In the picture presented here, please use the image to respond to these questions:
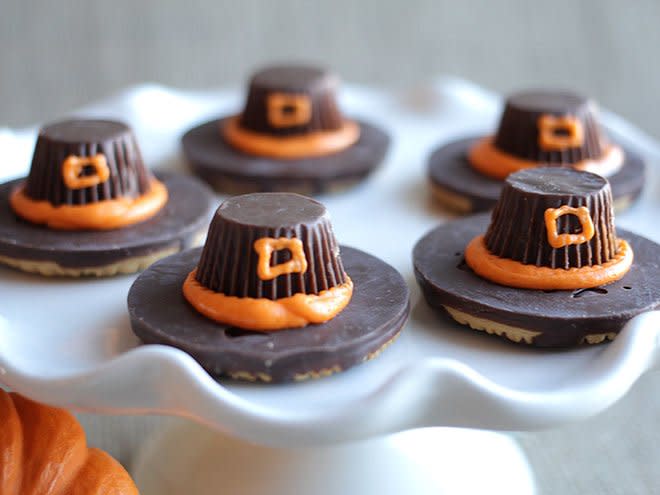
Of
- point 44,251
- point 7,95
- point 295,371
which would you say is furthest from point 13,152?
point 7,95

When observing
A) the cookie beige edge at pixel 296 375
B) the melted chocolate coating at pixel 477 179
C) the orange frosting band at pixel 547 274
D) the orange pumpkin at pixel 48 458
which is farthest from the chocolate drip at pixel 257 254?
the melted chocolate coating at pixel 477 179

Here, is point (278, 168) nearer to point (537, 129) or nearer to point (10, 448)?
point (537, 129)

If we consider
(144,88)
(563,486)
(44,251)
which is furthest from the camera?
(144,88)

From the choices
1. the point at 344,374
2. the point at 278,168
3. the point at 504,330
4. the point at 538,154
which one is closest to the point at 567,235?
the point at 504,330

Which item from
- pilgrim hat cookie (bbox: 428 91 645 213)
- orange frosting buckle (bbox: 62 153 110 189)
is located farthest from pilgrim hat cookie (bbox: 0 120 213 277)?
pilgrim hat cookie (bbox: 428 91 645 213)

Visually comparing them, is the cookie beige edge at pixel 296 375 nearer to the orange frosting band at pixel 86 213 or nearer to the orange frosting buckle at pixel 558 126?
the orange frosting band at pixel 86 213

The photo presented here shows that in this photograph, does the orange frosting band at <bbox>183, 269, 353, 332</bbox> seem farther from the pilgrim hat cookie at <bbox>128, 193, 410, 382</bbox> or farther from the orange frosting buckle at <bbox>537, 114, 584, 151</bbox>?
the orange frosting buckle at <bbox>537, 114, 584, 151</bbox>

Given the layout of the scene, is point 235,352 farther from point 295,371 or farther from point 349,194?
point 349,194
